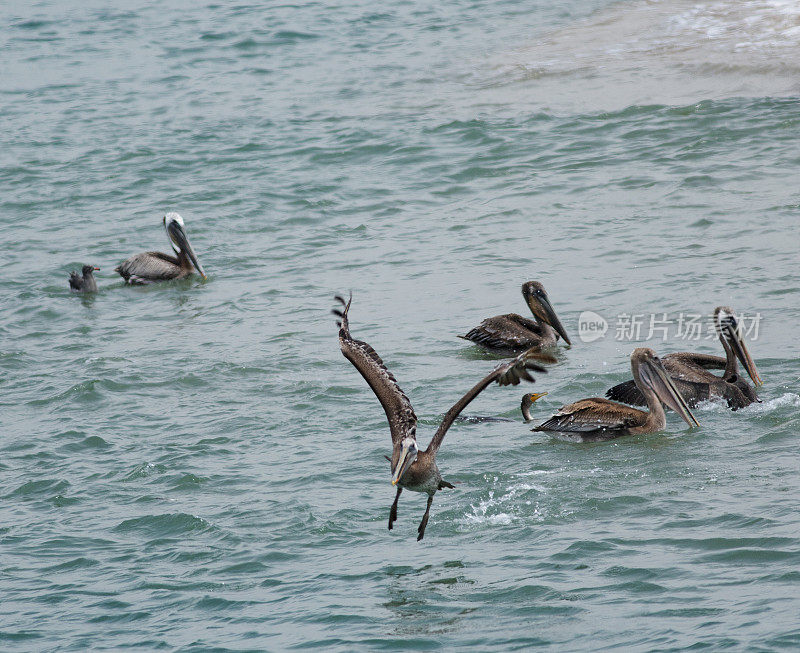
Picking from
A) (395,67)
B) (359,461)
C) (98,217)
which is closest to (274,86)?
(395,67)

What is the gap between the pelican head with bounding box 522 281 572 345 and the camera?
9.81m

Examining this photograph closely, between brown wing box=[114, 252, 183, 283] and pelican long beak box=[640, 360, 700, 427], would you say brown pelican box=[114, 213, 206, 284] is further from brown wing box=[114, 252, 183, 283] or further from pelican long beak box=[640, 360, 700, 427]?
pelican long beak box=[640, 360, 700, 427]

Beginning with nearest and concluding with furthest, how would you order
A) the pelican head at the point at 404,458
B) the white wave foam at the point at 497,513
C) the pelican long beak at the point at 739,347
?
the pelican head at the point at 404,458 < the white wave foam at the point at 497,513 < the pelican long beak at the point at 739,347

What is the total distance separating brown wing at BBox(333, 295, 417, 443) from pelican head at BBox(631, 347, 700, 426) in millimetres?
2254

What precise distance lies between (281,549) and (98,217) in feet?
29.4

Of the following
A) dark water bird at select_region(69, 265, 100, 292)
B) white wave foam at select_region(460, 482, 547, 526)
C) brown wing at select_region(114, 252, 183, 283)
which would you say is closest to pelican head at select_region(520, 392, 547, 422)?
white wave foam at select_region(460, 482, 547, 526)

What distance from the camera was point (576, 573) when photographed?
599 centimetres

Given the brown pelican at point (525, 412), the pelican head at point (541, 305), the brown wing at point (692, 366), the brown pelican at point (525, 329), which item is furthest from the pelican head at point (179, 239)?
the brown wing at point (692, 366)

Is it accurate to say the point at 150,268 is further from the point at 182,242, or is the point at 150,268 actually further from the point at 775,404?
the point at 775,404

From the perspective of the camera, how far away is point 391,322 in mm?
10367

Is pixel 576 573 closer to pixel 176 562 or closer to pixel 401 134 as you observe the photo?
pixel 176 562

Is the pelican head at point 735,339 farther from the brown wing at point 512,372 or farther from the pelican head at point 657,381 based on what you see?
the brown wing at point 512,372

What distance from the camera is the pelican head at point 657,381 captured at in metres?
8.00

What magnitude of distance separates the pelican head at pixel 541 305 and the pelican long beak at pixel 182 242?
3999 mm
